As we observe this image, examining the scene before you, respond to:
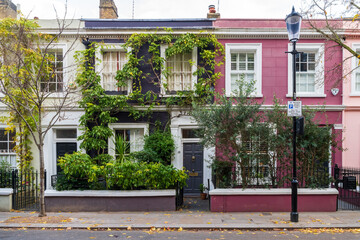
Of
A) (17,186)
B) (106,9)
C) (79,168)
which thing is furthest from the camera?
(106,9)

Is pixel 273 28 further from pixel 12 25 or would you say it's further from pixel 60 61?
pixel 12 25

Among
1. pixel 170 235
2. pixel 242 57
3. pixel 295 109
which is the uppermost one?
pixel 242 57

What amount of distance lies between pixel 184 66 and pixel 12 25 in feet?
24.6

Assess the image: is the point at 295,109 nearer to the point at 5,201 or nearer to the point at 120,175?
the point at 120,175

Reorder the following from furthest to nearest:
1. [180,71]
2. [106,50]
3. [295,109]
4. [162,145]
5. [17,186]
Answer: [180,71]
[106,50]
[162,145]
[17,186]
[295,109]

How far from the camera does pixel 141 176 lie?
9.64 meters

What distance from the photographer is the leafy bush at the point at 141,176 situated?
966 centimetres

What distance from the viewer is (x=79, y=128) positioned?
12.4m

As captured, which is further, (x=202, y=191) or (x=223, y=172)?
(x=202, y=191)

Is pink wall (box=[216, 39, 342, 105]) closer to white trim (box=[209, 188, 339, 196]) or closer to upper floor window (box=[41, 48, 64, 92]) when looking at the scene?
white trim (box=[209, 188, 339, 196])

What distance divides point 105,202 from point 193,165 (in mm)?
4388

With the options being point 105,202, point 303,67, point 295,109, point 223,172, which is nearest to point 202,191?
point 223,172

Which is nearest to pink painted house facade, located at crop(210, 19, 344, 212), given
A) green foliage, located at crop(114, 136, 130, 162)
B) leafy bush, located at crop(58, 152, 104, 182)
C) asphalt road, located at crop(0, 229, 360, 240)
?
green foliage, located at crop(114, 136, 130, 162)

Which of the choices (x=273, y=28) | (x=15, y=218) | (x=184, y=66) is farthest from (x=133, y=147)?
(x=273, y=28)
